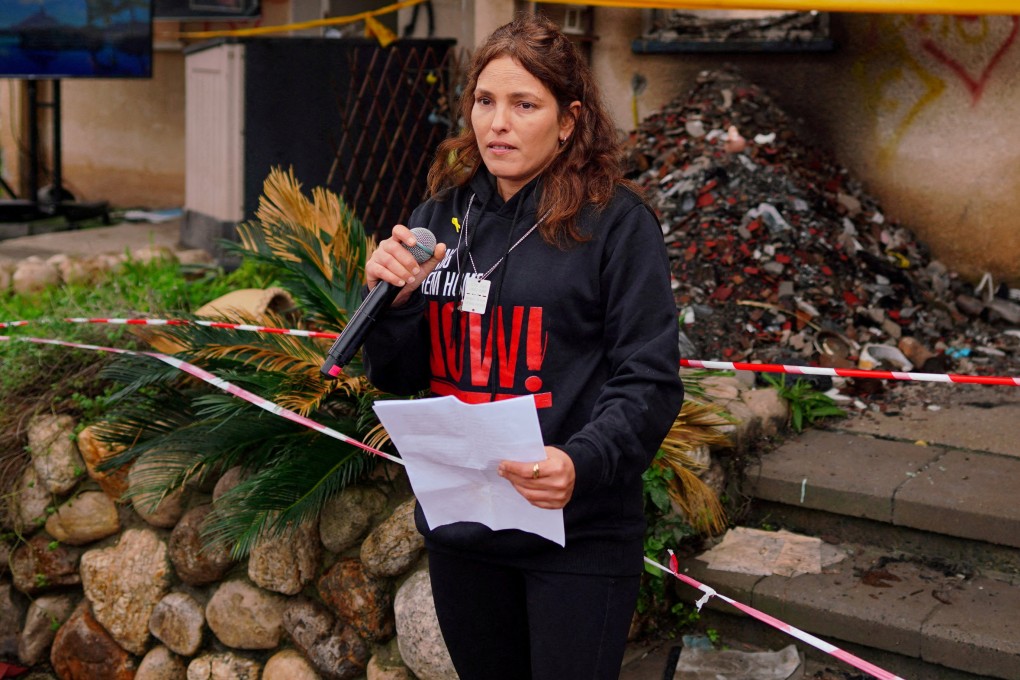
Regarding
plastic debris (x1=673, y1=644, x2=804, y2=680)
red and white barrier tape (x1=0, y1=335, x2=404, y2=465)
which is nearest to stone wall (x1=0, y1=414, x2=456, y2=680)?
red and white barrier tape (x1=0, y1=335, x2=404, y2=465)

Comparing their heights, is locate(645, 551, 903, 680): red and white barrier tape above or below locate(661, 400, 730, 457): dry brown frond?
Answer: below

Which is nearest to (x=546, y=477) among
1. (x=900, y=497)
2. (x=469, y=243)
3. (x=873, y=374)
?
(x=469, y=243)

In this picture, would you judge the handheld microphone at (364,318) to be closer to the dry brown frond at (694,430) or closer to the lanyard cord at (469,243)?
the lanyard cord at (469,243)

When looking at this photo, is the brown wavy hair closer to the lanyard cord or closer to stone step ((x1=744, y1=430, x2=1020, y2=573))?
the lanyard cord

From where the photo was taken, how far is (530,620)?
2.35 metres

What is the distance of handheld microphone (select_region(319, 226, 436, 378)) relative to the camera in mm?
2258

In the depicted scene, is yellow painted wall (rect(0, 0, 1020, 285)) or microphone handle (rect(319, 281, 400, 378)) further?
yellow painted wall (rect(0, 0, 1020, 285))

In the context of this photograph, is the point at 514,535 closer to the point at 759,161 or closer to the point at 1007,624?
the point at 1007,624

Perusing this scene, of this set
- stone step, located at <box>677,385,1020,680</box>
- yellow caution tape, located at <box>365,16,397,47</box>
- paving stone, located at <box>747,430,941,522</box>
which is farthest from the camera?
yellow caution tape, located at <box>365,16,397,47</box>

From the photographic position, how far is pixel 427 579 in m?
3.75

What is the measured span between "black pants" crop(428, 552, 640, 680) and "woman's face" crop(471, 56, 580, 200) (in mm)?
778

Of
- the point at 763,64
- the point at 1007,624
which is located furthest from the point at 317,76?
the point at 1007,624

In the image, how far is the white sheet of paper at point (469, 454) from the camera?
2010mm

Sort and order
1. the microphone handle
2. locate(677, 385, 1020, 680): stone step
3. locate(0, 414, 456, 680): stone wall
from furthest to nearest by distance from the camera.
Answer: locate(0, 414, 456, 680): stone wall → locate(677, 385, 1020, 680): stone step → the microphone handle
